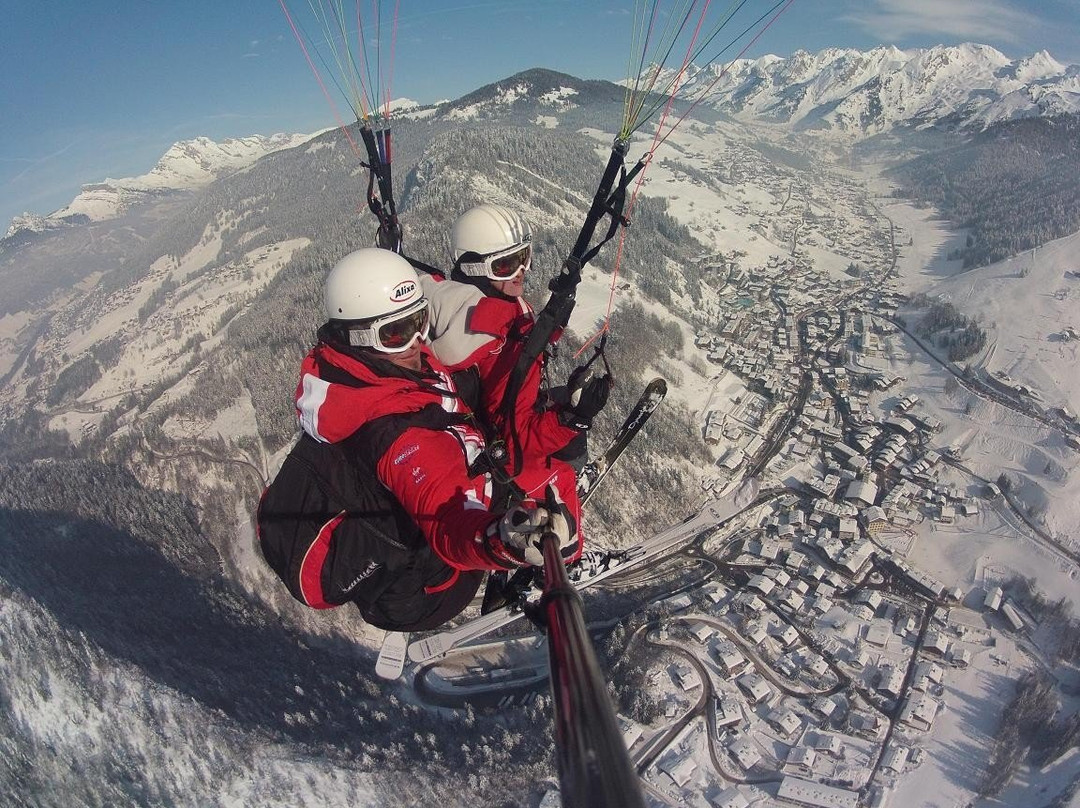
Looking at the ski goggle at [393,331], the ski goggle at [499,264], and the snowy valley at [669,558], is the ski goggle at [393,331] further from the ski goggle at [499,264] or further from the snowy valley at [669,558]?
the snowy valley at [669,558]

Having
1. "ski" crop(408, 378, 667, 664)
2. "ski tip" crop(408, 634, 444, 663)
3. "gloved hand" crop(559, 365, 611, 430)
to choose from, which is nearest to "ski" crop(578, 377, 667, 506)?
Answer: "ski" crop(408, 378, 667, 664)

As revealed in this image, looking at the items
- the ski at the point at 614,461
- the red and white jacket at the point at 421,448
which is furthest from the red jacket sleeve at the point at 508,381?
the ski at the point at 614,461

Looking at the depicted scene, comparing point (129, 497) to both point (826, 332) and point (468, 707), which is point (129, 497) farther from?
point (826, 332)

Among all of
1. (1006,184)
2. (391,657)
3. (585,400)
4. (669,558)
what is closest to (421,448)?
(585,400)

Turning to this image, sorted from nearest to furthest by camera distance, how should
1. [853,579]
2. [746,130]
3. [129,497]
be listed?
[853,579] < [129,497] < [746,130]

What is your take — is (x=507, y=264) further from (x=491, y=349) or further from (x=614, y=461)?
(x=614, y=461)

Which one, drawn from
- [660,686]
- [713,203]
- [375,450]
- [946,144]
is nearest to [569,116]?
[713,203]
